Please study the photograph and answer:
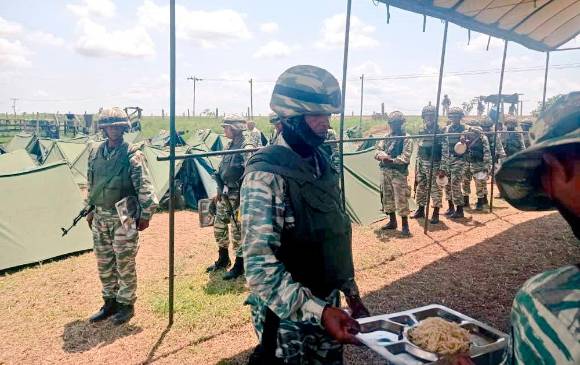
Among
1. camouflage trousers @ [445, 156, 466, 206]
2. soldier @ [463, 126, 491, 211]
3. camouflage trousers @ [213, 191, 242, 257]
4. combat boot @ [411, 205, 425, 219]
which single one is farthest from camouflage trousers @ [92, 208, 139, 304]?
soldier @ [463, 126, 491, 211]

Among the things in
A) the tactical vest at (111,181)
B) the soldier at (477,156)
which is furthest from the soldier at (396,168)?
the tactical vest at (111,181)

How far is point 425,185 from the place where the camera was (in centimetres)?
786

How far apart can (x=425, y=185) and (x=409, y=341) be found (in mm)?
6446

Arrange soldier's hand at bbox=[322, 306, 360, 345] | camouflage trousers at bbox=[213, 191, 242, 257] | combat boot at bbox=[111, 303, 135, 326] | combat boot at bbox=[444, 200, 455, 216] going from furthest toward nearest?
combat boot at bbox=[444, 200, 455, 216]
camouflage trousers at bbox=[213, 191, 242, 257]
combat boot at bbox=[111, 303, 135, 326]
soldier's hand at bbox=[322, 306, 360, 345]

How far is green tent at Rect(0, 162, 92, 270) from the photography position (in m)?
5.80

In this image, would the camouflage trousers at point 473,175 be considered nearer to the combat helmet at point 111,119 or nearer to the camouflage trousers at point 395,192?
the camouflage trousers at point 395,192

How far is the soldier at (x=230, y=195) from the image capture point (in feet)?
17.2

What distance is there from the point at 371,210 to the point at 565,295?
7.37 metres

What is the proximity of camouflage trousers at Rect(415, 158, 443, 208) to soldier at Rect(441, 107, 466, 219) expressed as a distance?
12.2 inches

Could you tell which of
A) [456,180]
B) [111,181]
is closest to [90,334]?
[111,181]

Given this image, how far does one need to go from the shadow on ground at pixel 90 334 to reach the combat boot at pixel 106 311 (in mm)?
54

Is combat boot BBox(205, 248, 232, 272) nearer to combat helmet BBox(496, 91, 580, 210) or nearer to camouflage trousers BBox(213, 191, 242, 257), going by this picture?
camouflage trousers BBox(213, 191, 242, 257)

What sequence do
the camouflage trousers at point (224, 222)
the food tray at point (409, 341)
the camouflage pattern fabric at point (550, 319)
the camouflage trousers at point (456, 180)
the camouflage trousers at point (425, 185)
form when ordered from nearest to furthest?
the camouflage pattern fabric at point (550, 319) < the food tray at point (409, 341) < the camouflage trousers at point (224, 222) < the camouflage trousers at point (425, 185) < the camouflage trousers at point (456, 180)

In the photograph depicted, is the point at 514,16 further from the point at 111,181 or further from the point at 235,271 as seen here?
the point at 111,181
